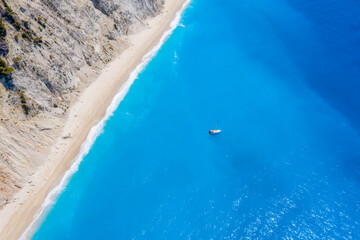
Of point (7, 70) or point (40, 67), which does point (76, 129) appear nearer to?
point (40, 67)

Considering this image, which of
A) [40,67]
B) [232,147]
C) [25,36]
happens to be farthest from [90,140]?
[232,147]

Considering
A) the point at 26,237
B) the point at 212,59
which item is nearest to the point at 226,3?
the point at 212,59

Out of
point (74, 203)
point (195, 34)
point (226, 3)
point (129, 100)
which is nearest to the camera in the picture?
point (74, 203)

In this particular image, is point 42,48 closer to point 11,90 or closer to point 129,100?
point 11,90

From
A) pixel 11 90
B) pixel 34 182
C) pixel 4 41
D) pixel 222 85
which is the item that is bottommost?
pixel 222 85

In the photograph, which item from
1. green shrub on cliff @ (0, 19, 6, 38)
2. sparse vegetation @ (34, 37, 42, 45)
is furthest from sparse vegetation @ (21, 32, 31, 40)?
green shrub on cliff @ (0, 19, 6, 38)

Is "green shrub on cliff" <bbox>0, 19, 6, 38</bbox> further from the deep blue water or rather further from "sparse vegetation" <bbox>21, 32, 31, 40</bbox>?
the deep blue water

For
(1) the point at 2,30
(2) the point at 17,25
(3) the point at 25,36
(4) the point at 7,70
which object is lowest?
(4) the point at 7,70
